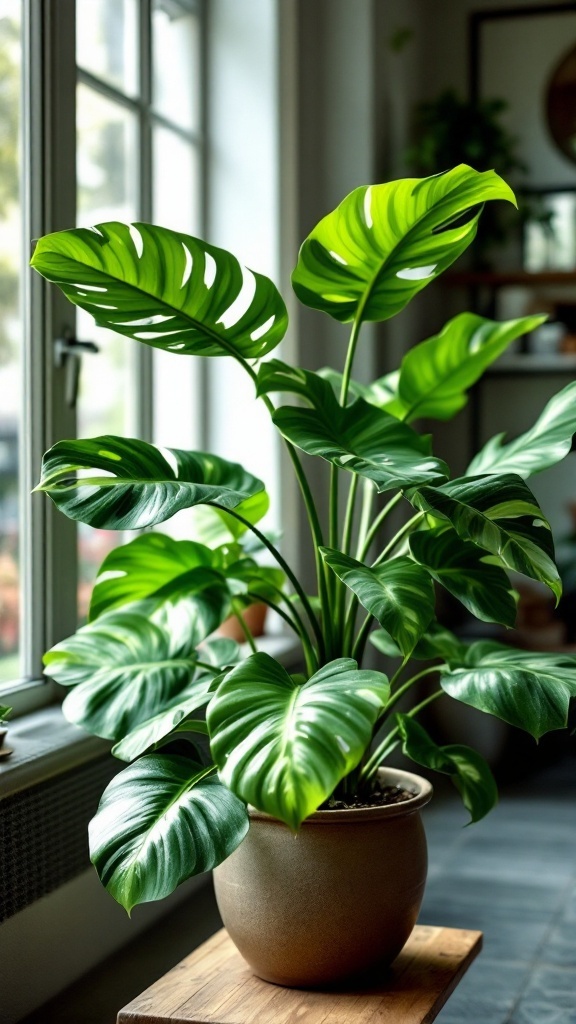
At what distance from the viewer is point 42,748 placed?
6.90 ft

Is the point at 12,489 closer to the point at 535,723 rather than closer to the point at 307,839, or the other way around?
the point at 307,839

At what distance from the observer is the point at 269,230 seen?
3352 mm

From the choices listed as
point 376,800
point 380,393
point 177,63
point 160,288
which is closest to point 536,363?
point 177,63

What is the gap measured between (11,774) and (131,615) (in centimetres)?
34

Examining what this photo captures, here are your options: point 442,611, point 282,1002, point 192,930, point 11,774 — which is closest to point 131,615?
point 11,774

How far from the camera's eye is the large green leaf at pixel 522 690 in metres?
1.66

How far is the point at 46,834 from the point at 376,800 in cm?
64

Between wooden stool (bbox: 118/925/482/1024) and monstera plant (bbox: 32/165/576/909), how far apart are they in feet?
0.86

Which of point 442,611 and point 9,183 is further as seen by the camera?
point 442,611

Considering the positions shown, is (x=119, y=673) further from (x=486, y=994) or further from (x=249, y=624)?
(x=249, y=624)

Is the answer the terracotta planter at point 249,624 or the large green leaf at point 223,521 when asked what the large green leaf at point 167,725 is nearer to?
the large green leaf at point 223,521

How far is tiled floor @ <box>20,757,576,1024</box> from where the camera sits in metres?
2.28

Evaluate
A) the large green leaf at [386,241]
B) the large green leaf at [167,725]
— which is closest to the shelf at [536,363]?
the large green leaf at [386,241]

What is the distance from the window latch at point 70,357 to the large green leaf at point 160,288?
685 millimetres
